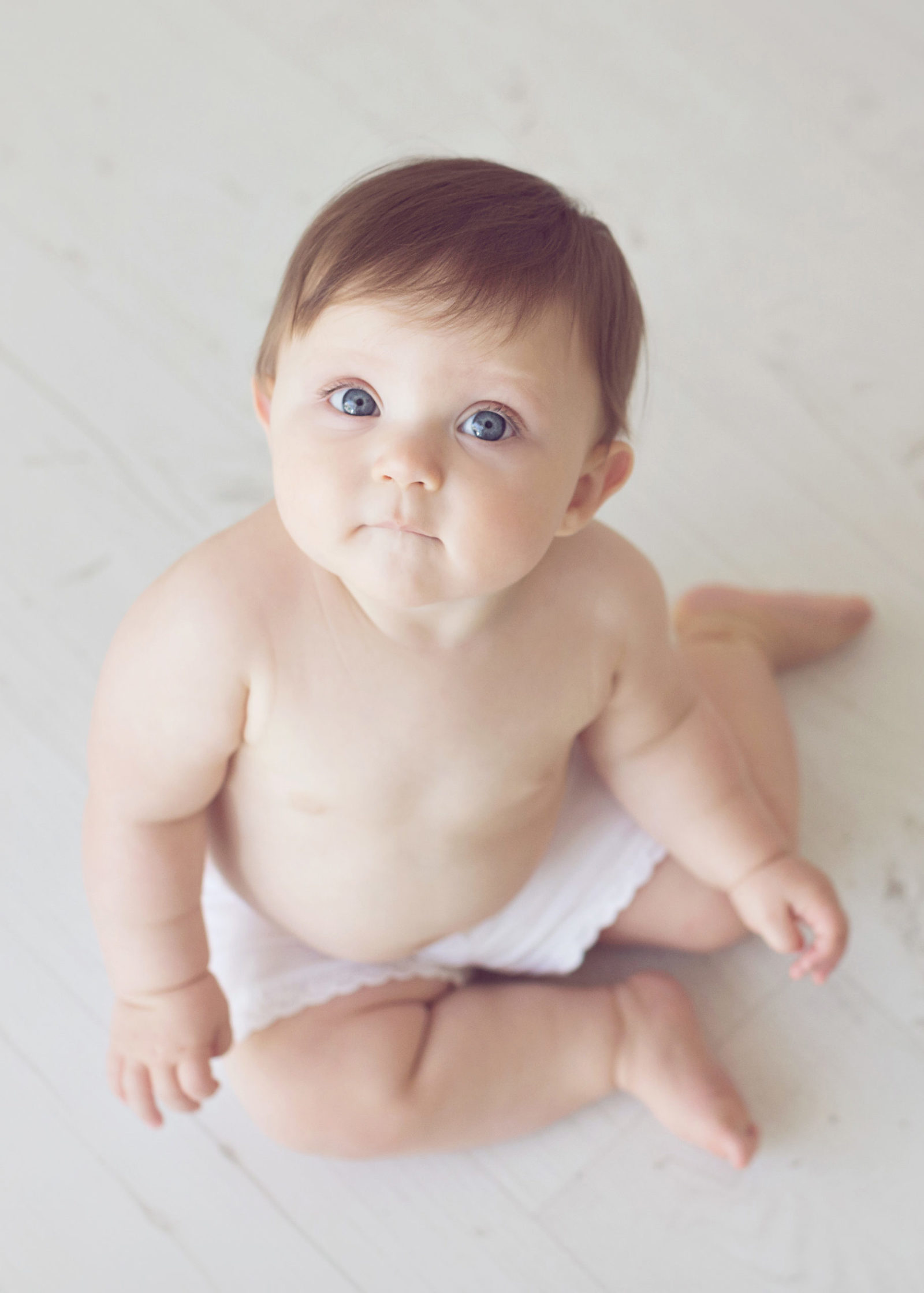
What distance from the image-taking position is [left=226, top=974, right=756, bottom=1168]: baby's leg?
774 mm

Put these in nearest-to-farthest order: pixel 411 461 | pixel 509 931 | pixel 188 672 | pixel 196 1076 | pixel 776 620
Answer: pixel 411 461 → pixel 188 672 → pixel 196 1076 → pixel 509 931 → pixel 776 620

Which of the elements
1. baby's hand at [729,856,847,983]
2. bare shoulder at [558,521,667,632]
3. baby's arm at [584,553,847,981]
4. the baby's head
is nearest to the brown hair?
the baby's head

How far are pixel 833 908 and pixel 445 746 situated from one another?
29 centimetres

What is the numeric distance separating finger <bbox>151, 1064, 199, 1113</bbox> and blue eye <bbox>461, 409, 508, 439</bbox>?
403 mm

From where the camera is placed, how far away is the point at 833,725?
971 millimetres

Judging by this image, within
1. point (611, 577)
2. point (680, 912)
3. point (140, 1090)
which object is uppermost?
point (611, 577)

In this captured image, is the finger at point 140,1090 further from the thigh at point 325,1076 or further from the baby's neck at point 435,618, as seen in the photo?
the baby's neck at point 435,618

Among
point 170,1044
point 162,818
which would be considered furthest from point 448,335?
point 170,1044

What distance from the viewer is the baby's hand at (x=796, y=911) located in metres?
0.79

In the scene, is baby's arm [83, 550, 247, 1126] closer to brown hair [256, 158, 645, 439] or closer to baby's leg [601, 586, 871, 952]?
brown hair [256, 158, 645, 439]

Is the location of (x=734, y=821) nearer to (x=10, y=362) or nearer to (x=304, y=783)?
(x=304, y=783)

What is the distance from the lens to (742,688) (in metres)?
0.92

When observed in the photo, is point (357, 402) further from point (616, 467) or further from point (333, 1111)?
point (333, 1111)

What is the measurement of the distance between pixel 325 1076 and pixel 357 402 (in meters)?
0.42
